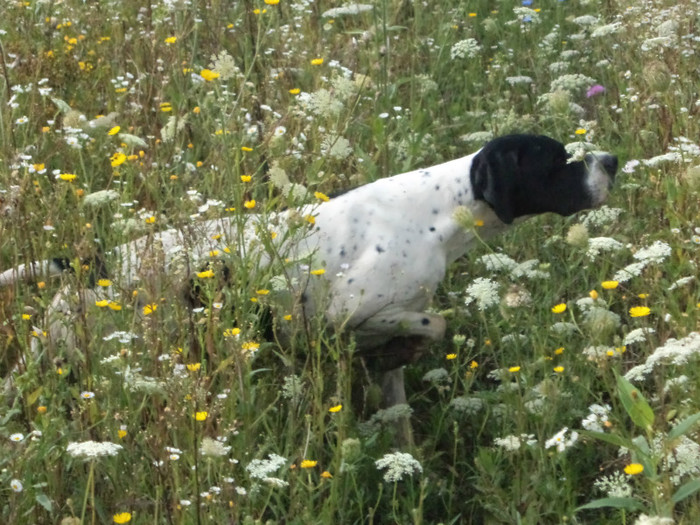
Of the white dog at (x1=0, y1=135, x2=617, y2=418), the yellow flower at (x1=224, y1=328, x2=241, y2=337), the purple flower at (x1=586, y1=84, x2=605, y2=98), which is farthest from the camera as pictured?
the purple flower at (x1=586, y1=84, x2=605, y2=98)

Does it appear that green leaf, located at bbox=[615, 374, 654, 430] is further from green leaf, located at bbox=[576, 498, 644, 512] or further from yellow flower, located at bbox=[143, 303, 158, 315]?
yellow flower, located at bbox=[143, 303, 158, 315]

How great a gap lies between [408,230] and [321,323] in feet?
2.12

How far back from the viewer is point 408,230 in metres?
4.16

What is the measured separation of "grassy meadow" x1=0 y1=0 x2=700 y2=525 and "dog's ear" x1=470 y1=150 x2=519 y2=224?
318 millimetres

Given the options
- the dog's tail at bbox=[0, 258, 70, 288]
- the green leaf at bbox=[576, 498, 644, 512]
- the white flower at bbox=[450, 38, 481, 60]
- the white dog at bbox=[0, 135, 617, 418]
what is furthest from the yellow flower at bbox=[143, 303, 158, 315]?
the white flower at bbox=[450, 38, 481, 60]

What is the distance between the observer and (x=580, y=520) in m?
3.30

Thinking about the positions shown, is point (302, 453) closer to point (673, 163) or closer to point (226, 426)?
point (226, 426)

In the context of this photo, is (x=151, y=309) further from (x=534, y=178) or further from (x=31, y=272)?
(x=534, y=178)

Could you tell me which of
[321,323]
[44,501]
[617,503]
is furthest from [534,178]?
[44,501]

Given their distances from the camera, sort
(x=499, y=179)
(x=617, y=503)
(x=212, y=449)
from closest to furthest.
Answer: (x=212, y=449)
(x=617, y=503)
(x=499, y=179)

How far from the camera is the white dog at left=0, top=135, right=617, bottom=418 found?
4031 mm

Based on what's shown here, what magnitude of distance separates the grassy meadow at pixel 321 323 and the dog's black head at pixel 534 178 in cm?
15

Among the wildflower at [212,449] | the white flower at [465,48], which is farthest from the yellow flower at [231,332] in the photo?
the white flower at [465,48]

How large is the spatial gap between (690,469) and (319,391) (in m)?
0.92
